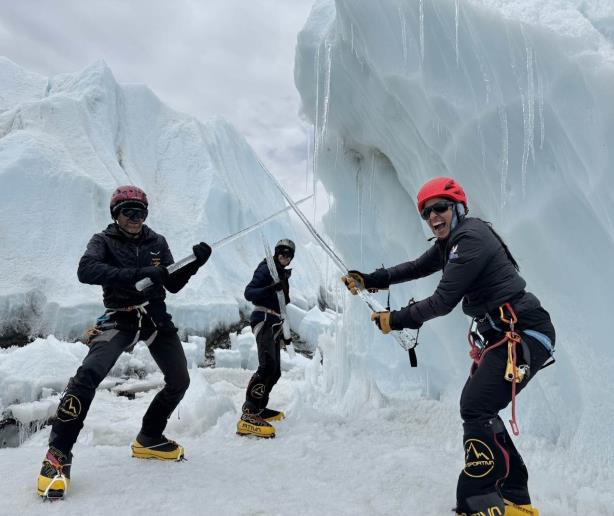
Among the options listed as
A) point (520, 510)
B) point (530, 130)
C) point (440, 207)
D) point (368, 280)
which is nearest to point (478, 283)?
point (440, 207)

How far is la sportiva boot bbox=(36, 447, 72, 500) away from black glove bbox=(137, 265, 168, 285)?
1.23m

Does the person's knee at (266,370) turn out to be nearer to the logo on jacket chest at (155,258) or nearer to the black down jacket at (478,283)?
the logo on jacket chest at (155,258)

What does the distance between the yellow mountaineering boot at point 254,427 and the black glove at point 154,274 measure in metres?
1.98

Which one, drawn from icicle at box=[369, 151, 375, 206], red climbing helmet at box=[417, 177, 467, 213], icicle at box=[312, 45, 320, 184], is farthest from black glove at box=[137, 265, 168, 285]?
icicle at box=[369, 151, 375, 206]

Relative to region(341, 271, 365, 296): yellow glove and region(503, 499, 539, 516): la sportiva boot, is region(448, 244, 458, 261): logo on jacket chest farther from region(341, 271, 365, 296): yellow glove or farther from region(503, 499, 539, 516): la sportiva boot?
region(503, 499, 539, 516): la sportiva boot

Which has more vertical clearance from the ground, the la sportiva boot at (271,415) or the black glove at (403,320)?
the black glove at (403,320)

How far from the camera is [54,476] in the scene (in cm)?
260

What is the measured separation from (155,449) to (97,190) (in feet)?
71.8

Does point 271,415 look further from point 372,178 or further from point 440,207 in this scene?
point 372,178

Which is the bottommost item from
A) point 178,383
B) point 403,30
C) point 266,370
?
point 178,383

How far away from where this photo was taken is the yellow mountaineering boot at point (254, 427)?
424 cm

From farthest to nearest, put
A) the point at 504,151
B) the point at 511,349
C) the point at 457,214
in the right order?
the point at 504,151 < the point at 457,214 < the point at 511,349

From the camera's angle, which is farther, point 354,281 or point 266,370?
point 266,370

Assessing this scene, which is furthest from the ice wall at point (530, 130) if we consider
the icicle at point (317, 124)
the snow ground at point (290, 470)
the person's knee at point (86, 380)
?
the person's knee at point (86, 380)
